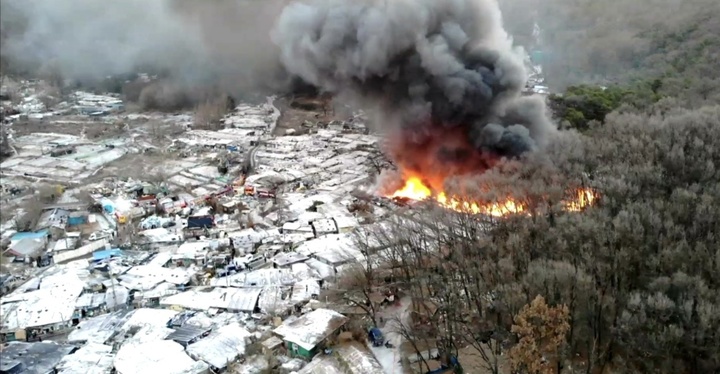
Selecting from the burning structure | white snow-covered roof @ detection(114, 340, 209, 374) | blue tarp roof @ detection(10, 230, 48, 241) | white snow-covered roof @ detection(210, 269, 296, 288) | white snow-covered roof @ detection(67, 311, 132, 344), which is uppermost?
the burning structure

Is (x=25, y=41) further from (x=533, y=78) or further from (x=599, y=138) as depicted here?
(x=533, y=78)

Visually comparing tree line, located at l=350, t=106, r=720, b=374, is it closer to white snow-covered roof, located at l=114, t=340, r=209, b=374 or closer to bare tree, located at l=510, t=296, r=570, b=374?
bare tree, located at l=510, t=296, r=570, b=374

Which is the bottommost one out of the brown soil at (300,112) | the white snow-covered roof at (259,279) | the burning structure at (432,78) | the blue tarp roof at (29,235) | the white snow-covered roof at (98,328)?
the white snow-covered roof at (98,328)

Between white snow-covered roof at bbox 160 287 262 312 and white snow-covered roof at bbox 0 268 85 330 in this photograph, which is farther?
white snow-covered roof at bbox 160 287 262 312

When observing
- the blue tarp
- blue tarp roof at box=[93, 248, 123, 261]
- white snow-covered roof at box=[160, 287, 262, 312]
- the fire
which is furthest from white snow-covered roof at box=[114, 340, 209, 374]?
the blue tarp

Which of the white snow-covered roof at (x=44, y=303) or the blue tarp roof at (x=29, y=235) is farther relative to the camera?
the blue tarp roof at (x=29, y=235)

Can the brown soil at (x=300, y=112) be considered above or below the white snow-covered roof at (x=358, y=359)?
above

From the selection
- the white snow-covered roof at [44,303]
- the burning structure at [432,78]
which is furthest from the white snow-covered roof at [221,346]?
the burning structure at [432,78]

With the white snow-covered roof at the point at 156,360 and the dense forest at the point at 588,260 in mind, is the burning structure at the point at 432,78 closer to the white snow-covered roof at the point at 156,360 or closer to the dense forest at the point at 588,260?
the dense forest at the point at 588,260
